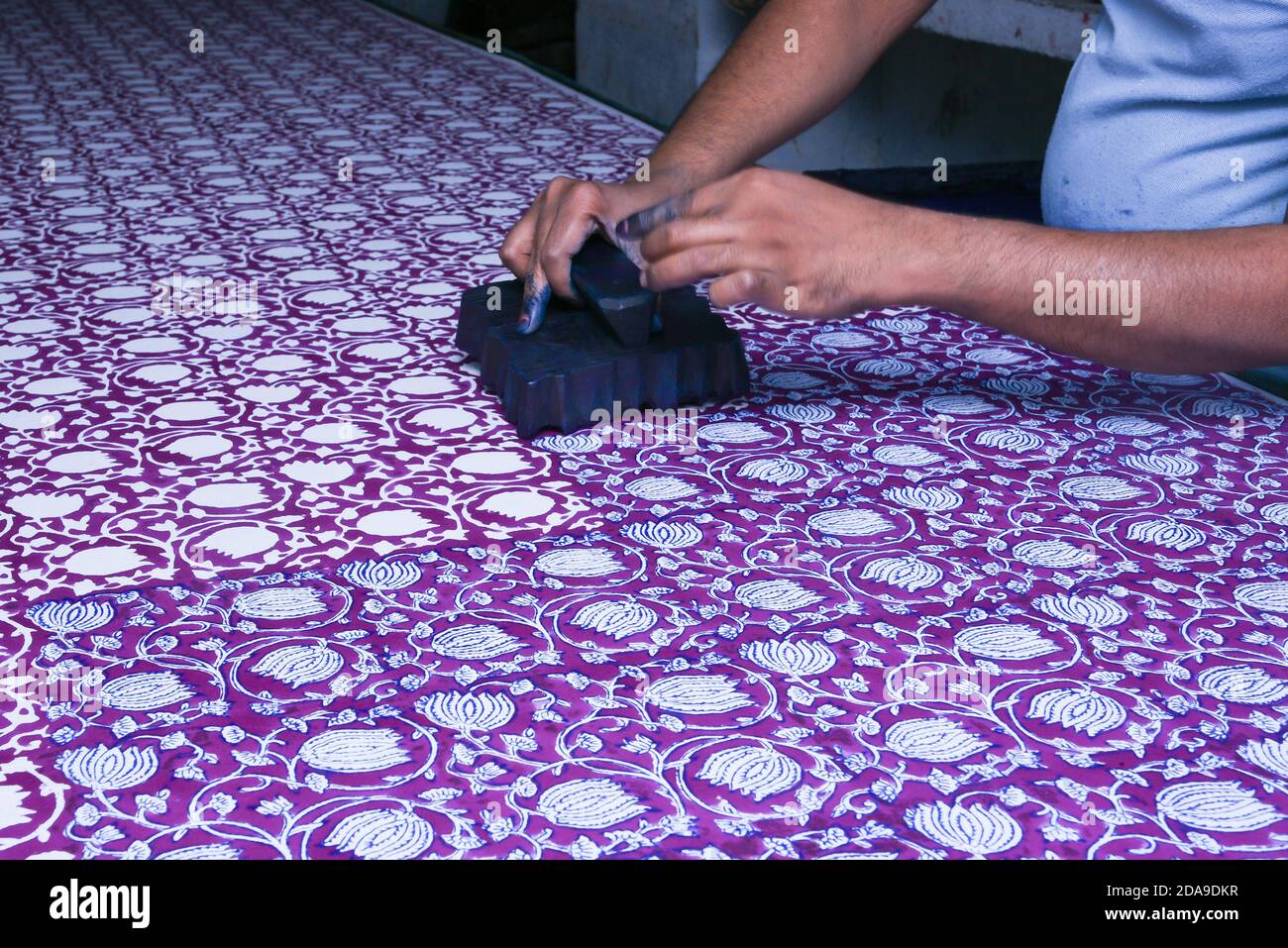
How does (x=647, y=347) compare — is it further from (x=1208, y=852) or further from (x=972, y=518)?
(x=1208, y=852)

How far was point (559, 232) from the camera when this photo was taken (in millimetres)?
1271

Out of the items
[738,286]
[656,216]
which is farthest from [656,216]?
[738,286]

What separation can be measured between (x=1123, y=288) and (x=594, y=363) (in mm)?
472

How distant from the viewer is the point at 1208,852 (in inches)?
27.2

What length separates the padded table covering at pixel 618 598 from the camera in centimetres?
73

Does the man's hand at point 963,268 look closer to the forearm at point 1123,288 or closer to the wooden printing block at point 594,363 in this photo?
the forearm at point 1123,288

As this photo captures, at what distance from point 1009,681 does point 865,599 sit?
0.13 meters

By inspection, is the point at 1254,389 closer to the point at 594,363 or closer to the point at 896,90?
the point at 594,363

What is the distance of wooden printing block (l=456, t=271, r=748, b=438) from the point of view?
1202mm

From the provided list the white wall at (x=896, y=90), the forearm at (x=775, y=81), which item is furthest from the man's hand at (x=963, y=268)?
the white wall at (x=896, y=90)

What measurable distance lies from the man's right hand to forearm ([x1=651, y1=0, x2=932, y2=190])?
0.16m

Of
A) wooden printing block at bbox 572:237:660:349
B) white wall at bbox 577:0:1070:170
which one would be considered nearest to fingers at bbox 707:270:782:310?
wooden printing block at bbox 572:237:660:349

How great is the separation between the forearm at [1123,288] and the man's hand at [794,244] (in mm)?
28

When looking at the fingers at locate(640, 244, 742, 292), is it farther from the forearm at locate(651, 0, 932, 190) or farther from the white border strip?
the white border strip
